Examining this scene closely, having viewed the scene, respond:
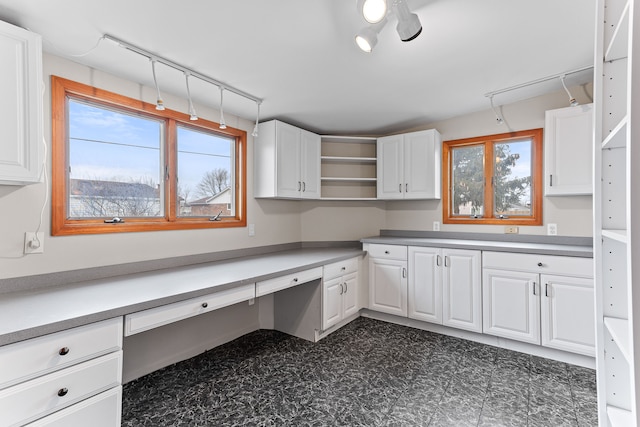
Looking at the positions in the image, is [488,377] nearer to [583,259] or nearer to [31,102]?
[583,259]

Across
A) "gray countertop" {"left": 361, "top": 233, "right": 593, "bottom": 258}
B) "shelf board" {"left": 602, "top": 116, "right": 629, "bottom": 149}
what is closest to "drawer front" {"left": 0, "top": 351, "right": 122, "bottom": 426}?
"shelf board" {"left": 602, "top": 116, "right": 629, "bottom": 149}

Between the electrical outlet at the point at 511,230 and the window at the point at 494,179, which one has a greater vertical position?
the window at the point at 494,179

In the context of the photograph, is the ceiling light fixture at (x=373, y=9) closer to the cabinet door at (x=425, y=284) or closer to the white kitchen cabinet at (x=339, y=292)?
the white kitchen cabinet at (x=339, y=292)

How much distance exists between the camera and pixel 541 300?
2.50 metres

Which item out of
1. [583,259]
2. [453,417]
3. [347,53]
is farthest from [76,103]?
[583,259]

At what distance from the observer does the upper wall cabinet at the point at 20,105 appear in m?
1.46

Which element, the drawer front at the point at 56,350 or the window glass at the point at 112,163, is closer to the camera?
the drawer front at the point at 56,350

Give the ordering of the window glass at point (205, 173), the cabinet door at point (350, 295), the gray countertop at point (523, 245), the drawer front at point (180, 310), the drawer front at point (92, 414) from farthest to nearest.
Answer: the cabinet door at point (350, 295) → the window glass at point (205, 173) → the gray countertop at point (523, 245) → the drawer front at point (180, 310) → the drawer front at point (92, 414)

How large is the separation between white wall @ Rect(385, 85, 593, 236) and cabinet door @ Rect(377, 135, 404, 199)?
0.31 meters

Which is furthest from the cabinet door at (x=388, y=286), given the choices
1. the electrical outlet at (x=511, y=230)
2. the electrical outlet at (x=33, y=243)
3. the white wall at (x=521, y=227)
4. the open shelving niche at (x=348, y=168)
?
the electrical outlet at (x=33, y=243)

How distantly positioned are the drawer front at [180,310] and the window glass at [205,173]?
1.01 metres

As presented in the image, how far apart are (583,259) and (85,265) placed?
3.56 meters

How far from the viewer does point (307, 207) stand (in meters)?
3.78

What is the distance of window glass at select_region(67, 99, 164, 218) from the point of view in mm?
2020
